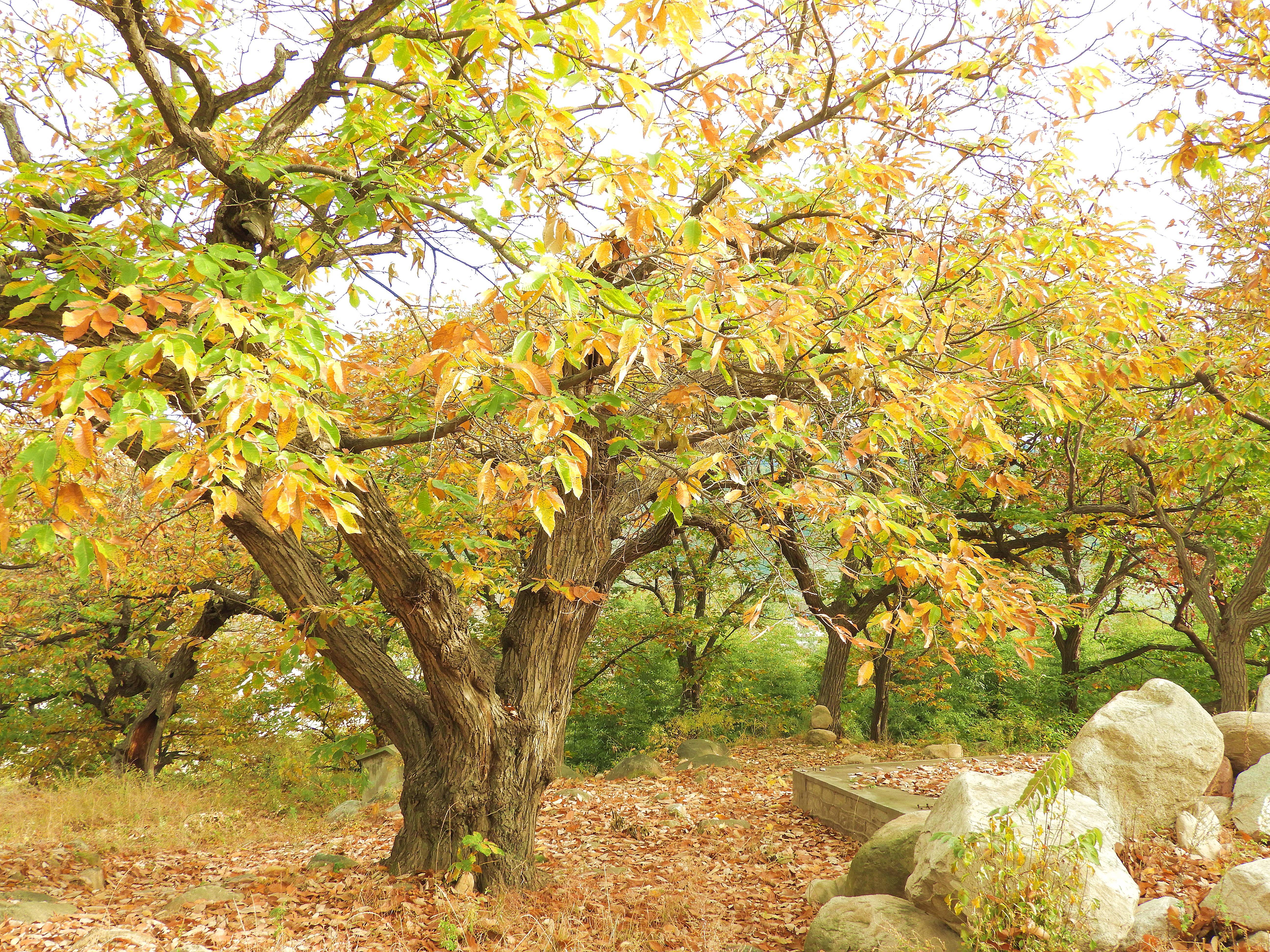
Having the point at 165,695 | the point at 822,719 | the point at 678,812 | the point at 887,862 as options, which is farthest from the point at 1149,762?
the point at 165,695

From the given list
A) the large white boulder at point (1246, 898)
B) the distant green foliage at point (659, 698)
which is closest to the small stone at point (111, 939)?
the large white boulder at point (1246, 898)

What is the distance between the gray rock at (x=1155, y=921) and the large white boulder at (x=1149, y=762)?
3.17ft

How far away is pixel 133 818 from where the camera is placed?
8.80 meters

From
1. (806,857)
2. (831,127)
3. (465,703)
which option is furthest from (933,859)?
(831,127)

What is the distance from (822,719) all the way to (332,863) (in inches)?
334

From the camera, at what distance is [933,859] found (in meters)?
4.32

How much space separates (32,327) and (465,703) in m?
3.43

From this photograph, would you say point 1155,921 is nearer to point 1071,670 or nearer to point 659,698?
point 659,698

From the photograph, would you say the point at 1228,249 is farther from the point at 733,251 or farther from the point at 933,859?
the point at 933,859

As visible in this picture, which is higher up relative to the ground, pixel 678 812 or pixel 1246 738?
pixel 1246 738

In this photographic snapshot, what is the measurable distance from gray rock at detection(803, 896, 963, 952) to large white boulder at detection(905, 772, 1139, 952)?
111mm

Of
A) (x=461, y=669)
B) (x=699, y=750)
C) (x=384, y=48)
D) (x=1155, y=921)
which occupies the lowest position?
Result: (x=699, y=750)

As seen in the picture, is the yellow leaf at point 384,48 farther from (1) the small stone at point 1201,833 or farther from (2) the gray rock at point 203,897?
(1) the small stone at point 1201,833

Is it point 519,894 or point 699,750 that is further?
point 699,750
